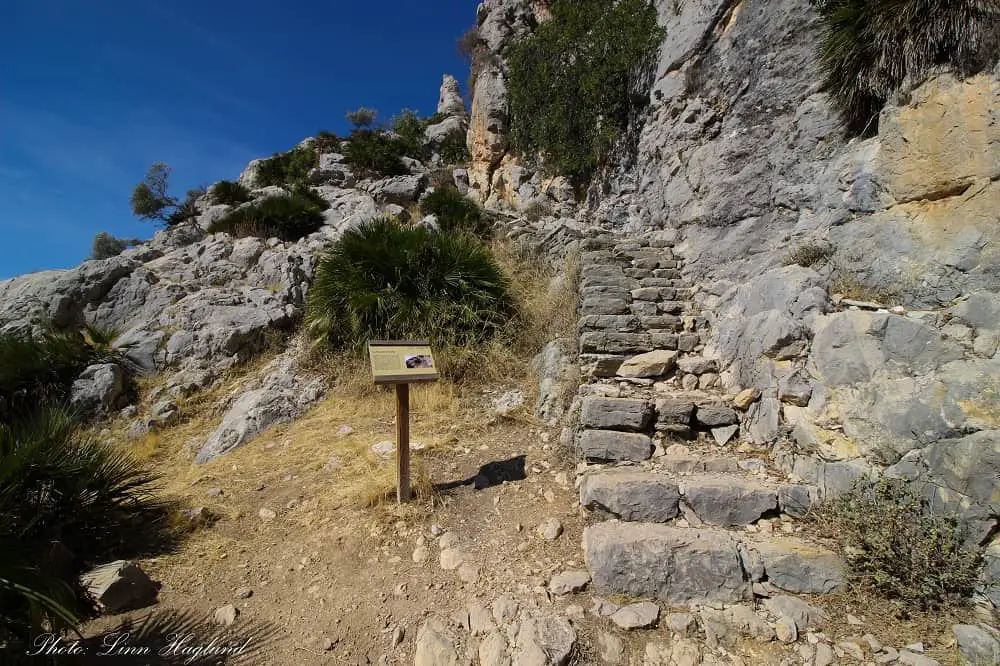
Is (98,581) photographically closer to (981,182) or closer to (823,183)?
(981,182)

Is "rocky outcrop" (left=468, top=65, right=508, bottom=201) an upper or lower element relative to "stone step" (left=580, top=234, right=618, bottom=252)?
upper

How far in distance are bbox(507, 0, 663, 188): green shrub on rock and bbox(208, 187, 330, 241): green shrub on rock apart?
685 cm

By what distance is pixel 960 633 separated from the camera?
2.06m

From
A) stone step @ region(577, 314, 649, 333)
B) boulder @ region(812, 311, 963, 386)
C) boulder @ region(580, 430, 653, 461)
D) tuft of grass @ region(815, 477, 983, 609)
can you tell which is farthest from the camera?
stone step @ region(577, 314, 649, 333)

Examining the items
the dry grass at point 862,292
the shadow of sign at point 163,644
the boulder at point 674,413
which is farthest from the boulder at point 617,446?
the shadow of sign at point 163,644

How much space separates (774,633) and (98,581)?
159 inches

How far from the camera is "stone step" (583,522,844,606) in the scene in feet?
8.21

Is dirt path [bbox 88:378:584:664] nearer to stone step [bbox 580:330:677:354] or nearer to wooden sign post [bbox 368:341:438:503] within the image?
wooden sign post [bbox 368:341:438:503]

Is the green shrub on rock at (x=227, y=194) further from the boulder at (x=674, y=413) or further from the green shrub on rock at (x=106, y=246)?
the boulder at (x=674, y=413)

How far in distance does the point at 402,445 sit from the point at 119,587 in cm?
190

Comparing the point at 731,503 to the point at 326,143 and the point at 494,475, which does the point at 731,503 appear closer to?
the point at 494,475

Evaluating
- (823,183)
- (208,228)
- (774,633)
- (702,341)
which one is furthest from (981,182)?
(208,228)

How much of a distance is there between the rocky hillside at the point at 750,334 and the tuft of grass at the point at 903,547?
8 cm

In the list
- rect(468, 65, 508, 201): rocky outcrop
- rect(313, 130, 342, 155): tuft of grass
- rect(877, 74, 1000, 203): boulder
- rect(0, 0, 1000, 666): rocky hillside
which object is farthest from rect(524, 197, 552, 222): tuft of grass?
rect(313, 130, 342, 155): tuft of grass
